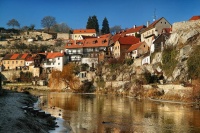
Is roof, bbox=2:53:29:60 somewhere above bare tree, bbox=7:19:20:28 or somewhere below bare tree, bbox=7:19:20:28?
below

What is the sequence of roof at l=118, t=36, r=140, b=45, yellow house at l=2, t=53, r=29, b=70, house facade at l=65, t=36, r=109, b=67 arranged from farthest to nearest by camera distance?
yellow house at l=2, t=53, r=29, b=70
house facade at l=65, t=36, r=109, b=67
roof at l=118, t=36, r=140, b=45

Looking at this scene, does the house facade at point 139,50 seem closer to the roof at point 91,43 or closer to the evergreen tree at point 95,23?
the roof at point 91,43

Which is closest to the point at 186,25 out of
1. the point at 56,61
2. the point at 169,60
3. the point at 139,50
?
the point at 169,60

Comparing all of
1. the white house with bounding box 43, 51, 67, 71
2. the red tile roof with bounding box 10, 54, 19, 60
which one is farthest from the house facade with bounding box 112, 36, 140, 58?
the red tile roof with bounding box 10, 54, 19, 60

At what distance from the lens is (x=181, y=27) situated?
222ft

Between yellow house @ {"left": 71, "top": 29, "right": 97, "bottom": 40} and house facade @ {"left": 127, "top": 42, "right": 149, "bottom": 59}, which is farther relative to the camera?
yellow house @ {"left": 71, "top": 29, "right": 97, "bottom": 40}

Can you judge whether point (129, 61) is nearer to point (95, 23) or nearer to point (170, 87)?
point (170, 87)

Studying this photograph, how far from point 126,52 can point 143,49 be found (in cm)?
640

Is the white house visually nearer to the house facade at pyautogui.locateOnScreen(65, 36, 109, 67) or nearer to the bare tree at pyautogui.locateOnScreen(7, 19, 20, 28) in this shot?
the house facade at pyautogui.locateOnScreen(65, 36, 109, 67)

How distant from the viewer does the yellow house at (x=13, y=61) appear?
106000mm

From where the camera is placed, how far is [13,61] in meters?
107

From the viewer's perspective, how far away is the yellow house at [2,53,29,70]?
106 metres

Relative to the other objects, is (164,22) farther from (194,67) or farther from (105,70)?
(194,67)

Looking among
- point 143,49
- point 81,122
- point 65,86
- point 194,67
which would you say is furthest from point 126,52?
point 81,122
